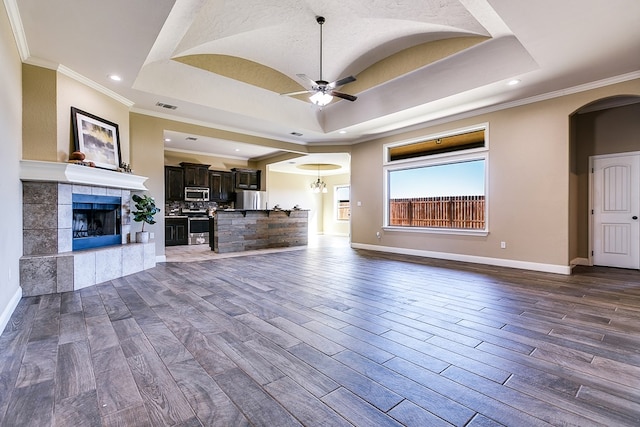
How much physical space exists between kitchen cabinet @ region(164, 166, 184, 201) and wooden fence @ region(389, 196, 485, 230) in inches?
243

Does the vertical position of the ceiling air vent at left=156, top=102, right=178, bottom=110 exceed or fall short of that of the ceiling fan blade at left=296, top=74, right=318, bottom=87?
it exceeds it

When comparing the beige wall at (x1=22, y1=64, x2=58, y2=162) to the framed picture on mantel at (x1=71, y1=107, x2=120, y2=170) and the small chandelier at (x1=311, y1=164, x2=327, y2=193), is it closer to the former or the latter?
the framed picture on mantel at (x1=71, y1=107, x2=120, y2=170)

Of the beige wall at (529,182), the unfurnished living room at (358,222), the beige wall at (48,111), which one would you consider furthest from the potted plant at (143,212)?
the beige wall at (529,182)

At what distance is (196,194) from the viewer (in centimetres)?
931

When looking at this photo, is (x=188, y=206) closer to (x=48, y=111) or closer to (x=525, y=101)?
(x=48, y=111)

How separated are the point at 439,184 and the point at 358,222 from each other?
2394 mm

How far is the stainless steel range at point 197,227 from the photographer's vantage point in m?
9.04

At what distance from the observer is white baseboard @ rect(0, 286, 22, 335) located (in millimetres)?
2535

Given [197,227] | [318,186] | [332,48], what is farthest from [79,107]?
[318,186]

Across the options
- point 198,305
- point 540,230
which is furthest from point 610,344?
point 198,305

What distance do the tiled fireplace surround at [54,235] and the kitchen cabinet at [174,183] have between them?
4.66 m

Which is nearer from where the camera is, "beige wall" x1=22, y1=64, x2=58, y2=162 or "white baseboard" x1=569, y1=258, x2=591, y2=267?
"beige wall" x1=22, y1=64, x2=58, y2=162

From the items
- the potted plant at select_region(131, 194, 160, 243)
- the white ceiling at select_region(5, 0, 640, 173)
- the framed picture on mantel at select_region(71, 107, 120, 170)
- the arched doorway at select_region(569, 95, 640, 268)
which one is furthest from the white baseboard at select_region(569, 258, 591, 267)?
the framed picture on mantel at select_region(71, 107, 120, 170)

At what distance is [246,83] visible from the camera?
18.9 feet
